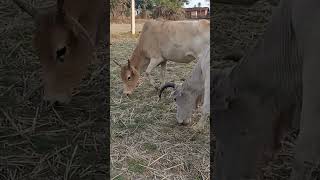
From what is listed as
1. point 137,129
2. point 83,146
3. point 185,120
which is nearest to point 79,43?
point 83,146

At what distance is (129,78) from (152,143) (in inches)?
98.9

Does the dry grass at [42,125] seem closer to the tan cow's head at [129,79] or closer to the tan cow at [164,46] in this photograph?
the tan cow's head at [129,79]

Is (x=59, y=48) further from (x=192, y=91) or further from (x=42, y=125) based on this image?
(x=192, y=91)

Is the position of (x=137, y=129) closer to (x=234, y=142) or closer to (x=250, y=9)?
(x=234, y=142)

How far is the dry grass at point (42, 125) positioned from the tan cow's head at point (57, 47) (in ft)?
1.42

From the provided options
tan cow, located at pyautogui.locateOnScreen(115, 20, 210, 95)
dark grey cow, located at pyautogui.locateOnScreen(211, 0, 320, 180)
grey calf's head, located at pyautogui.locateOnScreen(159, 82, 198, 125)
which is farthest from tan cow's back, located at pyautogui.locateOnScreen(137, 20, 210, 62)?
dark grey cow, located at pyautogui.locateOnScreen(211, 0, 320, 180)

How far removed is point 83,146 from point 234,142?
76.6 inches

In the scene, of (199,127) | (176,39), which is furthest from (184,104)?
(176,39)

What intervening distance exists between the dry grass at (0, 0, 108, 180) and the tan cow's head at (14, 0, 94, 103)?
43 centimetres

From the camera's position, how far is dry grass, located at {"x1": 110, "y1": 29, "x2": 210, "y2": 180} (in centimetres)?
400

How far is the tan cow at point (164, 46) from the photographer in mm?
7227

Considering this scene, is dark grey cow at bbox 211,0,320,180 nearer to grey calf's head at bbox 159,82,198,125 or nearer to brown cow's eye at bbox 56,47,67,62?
brown cow's eye at bbox 56,47,67,62

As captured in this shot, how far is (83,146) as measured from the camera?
4098 millimetres

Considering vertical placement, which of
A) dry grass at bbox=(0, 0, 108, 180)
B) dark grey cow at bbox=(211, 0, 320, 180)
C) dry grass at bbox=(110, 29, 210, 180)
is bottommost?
dry grass at bbox=(110, 29, 210, 180)
